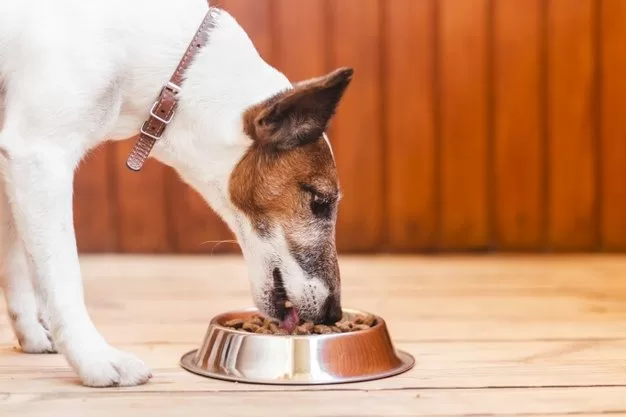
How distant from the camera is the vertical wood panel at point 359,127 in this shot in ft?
11.0

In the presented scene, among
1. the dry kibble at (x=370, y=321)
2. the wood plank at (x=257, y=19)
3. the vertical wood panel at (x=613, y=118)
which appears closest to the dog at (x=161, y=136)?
the dry kibble at (x=370, y=321)

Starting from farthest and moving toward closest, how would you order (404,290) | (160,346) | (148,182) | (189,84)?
(148,182) < (404,290) < (160,346) < (189,84)

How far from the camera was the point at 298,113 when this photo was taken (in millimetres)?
1591

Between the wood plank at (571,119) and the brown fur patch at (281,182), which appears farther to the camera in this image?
the wood plank at (571,119)

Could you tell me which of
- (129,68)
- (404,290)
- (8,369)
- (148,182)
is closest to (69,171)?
(129,68)

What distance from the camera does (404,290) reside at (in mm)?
2713

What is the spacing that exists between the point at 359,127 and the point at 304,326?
178cm

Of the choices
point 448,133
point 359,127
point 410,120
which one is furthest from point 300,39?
point 448,133

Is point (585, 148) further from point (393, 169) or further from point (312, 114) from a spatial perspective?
point (312, 114)

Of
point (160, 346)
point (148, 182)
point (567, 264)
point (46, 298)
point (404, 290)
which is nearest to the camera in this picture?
point (46, 298)

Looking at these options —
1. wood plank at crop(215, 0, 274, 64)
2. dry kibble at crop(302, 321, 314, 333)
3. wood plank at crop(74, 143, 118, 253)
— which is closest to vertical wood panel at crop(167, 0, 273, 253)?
wood plank at crop(215, 0, 274, 64)

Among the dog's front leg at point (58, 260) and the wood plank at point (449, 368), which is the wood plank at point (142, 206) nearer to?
the wood plank at point (449, 368)

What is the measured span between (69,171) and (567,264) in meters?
2.13

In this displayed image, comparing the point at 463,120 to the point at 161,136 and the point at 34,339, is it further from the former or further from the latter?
the point at 34,339
